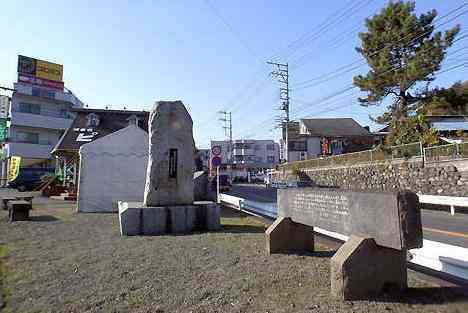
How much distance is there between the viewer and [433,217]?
1474cm

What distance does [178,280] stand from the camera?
6.01 m

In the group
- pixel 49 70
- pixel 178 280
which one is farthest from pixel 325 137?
pixel 178 280

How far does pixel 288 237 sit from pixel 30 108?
61.4 meters

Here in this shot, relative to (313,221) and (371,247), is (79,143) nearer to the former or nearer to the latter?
(313,221)

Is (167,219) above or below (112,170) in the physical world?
below

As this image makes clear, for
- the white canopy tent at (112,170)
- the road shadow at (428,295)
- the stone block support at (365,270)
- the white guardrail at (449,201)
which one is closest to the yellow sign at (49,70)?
the white canopy tent at (112,170)

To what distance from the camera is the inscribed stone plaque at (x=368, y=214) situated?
15.1ft

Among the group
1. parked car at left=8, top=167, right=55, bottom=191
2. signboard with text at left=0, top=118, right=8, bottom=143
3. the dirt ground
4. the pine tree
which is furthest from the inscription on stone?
signboard with text at left=0, top=118, right=8, bottom=143

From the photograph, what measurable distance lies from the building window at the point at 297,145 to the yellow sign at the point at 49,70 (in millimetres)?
38557

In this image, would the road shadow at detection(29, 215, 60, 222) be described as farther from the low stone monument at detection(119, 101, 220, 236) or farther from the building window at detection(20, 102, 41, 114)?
the building window at detection(20, 102, 41, 114)

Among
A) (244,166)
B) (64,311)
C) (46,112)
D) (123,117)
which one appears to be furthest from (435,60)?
(244,166)

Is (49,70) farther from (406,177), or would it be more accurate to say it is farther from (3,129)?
(406,177)

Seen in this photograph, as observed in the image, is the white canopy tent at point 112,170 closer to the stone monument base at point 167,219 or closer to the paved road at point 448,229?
the stone monument base at point 167,219

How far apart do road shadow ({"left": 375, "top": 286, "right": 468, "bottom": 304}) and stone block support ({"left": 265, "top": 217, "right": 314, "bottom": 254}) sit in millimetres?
2805
